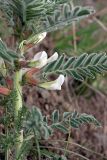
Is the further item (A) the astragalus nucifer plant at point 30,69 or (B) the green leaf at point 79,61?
(B) the green leaf at point 79,61

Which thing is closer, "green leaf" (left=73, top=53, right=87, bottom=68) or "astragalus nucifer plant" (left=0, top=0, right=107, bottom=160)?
"astragalus nucifer plant" (left=0, top=0, right=107, bottom=160)

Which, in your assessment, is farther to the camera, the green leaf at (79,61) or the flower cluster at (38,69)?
the green leaf at (79,61)

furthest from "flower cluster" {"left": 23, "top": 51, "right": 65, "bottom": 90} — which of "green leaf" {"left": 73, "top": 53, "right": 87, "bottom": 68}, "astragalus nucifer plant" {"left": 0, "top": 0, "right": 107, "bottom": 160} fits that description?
"green leaf" {"left": 73, "top": 53, "right": 87, "bottom": 68}

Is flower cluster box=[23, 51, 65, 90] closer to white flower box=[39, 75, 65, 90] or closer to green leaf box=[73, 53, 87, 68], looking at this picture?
white flower box=[39, 75, 65, 90]

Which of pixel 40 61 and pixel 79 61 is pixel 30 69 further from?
pixel 79 61

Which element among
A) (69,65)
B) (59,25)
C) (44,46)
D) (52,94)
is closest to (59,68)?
(69,65)

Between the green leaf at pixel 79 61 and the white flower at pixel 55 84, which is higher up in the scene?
the green leaf at pixel 79 61

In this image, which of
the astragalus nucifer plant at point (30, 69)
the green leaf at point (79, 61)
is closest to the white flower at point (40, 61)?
the astragalus nucifer plant at point (30, 69)

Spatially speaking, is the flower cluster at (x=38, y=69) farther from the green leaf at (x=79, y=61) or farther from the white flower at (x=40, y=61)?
the green leaf at (x=79, y=61)
